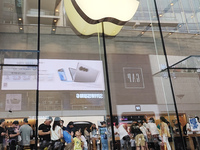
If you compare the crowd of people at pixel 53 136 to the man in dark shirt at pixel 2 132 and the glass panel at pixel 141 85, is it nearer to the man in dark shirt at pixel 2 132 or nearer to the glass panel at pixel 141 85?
the man in dark shirt at pixel 2 132

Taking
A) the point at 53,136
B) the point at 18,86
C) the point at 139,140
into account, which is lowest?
the point at 139,140

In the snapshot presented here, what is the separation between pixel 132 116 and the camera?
5949 millimetres

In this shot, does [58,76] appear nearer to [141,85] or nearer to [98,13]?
[98,13]

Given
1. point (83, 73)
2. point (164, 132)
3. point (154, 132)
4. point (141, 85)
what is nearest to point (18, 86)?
point (83, 73)

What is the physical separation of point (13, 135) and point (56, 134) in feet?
3.31

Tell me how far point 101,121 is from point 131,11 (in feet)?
11.2

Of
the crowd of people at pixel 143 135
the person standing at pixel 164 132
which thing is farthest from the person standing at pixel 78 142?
the person standing at pixel 164 132

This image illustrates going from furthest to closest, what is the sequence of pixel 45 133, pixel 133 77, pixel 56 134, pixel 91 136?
1. pixel 133 77
2. pixel 91 136
3. pixel 56 134
4. pixel 45 133

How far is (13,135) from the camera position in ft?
15.4

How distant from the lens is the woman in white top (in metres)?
4.82

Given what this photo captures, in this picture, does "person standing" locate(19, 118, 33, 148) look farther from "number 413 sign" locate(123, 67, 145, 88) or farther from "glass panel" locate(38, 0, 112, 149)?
"number 413 sign" locate(123, 67, 145, 88)

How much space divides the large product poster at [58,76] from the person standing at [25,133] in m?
0.90

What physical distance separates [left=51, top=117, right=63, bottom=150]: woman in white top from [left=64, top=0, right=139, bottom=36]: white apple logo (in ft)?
8.72

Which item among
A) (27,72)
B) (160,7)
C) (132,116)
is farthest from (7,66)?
(160,7)
